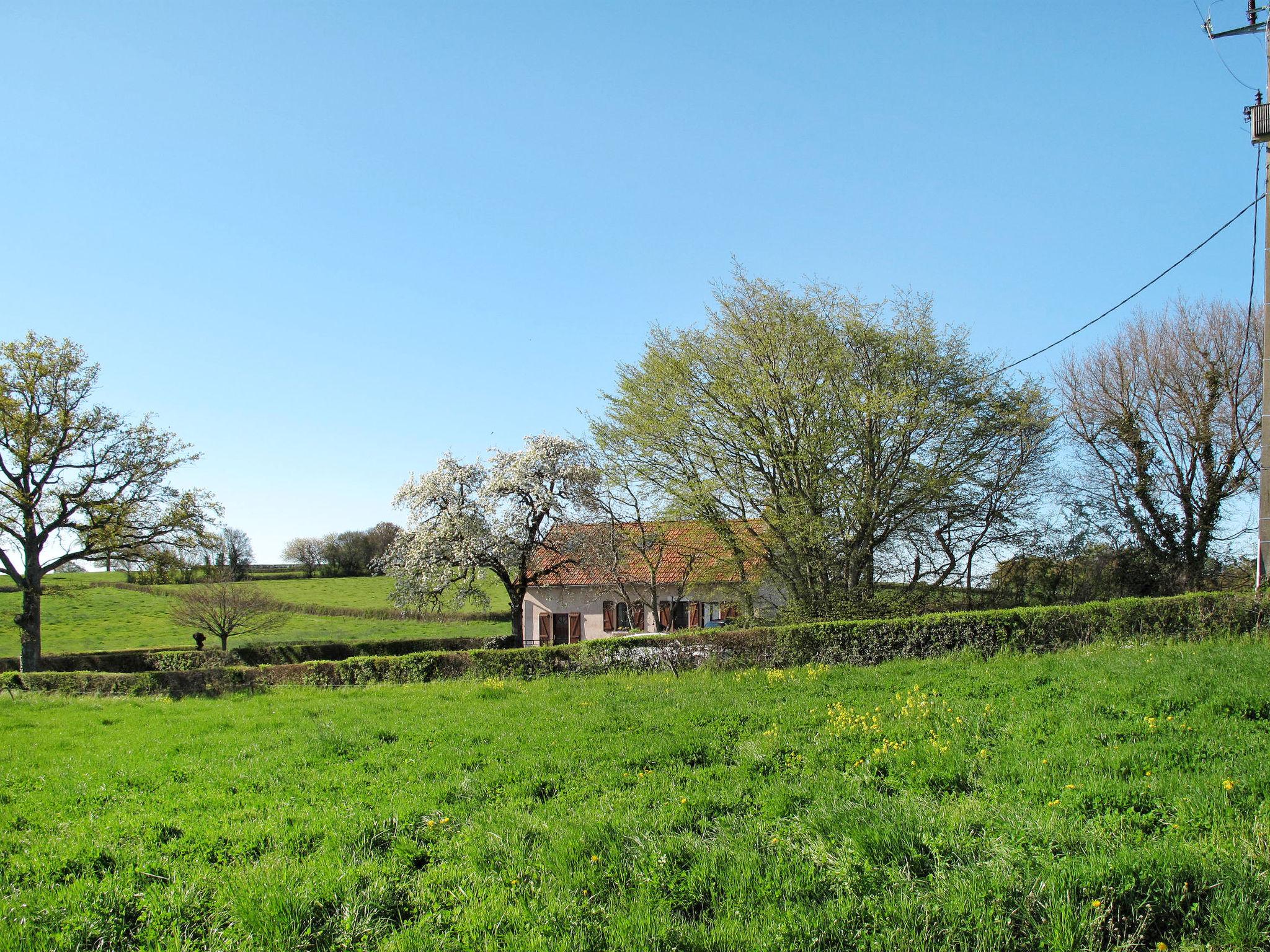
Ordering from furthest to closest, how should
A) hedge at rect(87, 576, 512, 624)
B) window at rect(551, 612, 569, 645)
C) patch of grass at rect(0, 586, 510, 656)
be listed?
hedge at rect(87, 576, 512, 624) < patch of grass at rect(0, 586, 510, 656) < window at rect(551, 612, 569, 645)

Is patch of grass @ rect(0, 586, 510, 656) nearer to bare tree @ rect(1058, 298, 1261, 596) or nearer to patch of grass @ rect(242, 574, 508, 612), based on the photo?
patch of grass @ rect(242, 574, 508, 612)

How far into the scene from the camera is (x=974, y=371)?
2288cm

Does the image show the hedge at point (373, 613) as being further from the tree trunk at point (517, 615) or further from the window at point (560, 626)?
the tree trunk at point (517, 615)

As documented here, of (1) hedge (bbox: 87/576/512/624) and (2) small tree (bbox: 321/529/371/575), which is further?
(2) small tree (bbox: 321/529/371/575)

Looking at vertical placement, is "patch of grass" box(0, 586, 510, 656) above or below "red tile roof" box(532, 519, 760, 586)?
below

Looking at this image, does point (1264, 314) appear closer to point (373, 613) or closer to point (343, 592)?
point (373, 613)

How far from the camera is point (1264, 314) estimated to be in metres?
13.8

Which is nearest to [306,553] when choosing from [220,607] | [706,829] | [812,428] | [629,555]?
[220,607]

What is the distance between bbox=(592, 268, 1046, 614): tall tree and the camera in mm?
21266

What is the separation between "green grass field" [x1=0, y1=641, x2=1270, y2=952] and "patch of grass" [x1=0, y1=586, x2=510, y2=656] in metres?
32.4

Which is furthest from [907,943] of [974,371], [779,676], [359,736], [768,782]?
[974,371]

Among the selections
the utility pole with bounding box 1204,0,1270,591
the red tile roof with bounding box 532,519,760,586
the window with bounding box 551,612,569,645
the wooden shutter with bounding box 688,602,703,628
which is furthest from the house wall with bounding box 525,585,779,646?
the utility pole with bounding box 1204,0,1270,591

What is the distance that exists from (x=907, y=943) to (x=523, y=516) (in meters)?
32.4

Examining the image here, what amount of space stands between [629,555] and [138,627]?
32494 mm
